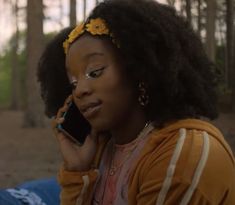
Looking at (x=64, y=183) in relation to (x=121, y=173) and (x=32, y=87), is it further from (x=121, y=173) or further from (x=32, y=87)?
(x=32, y=87)

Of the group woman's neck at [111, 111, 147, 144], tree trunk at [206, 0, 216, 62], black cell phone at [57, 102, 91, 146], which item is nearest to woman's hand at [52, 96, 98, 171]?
black cell phone at [57, 102, 91, 146]

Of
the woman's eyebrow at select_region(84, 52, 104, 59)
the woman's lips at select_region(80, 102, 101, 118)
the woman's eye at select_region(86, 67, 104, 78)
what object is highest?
the woman's eyebrow at select_region(84, 52, 104, 59)

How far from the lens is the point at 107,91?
138cm

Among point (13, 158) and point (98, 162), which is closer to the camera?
point (98, 162)

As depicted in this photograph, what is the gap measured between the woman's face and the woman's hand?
165 mm

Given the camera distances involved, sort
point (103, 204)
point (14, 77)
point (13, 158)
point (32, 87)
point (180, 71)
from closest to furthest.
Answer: point (180, 71) → point (103, 204) → point (13, 158) → point (32, 87) → point (14, 77)

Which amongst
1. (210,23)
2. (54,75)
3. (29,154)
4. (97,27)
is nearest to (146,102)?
(97,27)

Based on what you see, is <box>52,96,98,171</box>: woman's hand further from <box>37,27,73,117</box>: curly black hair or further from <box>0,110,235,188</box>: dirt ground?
<box>0,110,235,188</box>: dirt ground

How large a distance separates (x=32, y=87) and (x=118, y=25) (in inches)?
551

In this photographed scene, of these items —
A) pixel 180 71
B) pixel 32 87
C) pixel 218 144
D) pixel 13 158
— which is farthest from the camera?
pixel 32 87

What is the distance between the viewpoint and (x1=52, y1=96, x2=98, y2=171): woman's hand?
61.2 inches

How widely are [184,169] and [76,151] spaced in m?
0.48

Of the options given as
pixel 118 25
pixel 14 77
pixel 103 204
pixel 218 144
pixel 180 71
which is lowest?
pixel 14 77

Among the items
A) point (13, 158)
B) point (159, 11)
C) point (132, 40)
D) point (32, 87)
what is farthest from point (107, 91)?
point (32, 87)
